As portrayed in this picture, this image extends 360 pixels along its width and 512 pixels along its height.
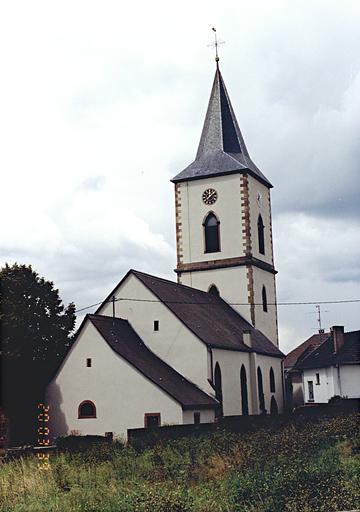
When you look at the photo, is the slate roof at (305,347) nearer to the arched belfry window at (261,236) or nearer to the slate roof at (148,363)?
the arched belfry window at (261,236)

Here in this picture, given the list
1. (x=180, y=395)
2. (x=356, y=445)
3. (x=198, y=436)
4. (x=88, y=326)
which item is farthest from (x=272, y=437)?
(x=88, y=326)

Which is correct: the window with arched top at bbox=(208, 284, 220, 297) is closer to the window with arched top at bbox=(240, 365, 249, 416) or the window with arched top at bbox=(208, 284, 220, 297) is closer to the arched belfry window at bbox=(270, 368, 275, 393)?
the arched belfry window at bbox=(270, 368, 275, 393)

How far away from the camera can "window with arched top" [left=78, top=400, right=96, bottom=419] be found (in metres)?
40.1

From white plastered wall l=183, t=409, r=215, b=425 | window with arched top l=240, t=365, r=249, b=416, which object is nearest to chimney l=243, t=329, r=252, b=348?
window with arched top l=240, t=365, r=249, b=416

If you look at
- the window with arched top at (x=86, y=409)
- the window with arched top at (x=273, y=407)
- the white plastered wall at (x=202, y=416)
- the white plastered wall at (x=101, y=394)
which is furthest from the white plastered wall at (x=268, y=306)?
the window with arched top at (x=86, y=409)

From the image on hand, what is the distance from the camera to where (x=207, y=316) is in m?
48.3

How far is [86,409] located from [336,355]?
998 inches

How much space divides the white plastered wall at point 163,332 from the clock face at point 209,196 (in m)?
13.1

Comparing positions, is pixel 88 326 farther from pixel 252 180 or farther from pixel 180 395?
pixel 252 180

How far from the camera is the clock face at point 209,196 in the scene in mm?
56319

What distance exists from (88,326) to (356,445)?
18961 mm

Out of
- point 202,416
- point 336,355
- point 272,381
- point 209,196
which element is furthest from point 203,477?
point 336,355

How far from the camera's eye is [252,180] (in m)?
57.1

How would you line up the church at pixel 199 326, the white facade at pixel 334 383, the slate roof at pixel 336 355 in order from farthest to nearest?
1. the slate roof at pixel 336 355
2. the white facade at pixel 334 383
3. the church at pixel 199 326
